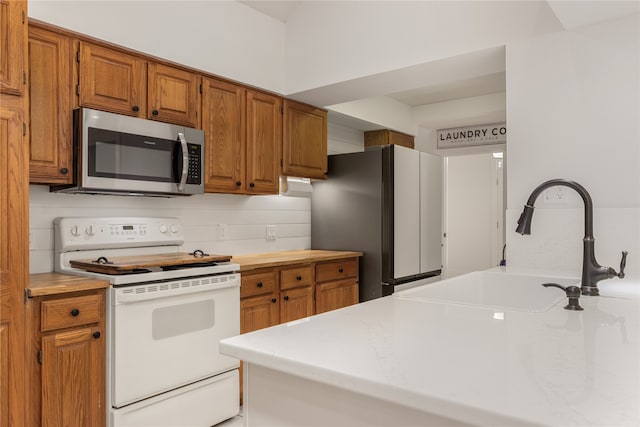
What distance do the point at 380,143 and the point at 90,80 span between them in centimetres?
326

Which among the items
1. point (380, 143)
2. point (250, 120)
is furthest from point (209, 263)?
point (380, 143)

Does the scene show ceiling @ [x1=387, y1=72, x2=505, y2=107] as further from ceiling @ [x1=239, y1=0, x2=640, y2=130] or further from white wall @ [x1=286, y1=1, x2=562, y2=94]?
white wall @ [x1=286, y1=1, x2=562, y2=94]

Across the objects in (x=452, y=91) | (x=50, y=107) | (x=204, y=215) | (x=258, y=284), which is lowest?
(x=258, y=284)

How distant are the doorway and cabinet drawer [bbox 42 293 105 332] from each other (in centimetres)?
485

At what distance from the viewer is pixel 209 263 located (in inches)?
103

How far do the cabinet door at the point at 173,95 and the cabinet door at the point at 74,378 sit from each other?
1314mm

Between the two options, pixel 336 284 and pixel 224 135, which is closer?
pixel 224 135

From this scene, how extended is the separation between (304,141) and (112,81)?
162 cm

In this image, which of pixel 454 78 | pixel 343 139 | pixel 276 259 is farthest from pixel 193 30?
pixel 343 139

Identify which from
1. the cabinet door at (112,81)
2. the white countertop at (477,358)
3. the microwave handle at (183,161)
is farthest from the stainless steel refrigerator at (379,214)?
the white countertop at (477,358)

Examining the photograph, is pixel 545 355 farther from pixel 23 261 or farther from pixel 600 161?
pixel 23 261

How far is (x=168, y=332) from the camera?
7.68 ft

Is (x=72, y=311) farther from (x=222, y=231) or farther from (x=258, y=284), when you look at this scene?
(x=222, y=231)

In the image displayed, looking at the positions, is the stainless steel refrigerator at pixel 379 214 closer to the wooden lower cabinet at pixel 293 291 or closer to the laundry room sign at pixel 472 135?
the wooden lower cabinet at pixel 293 291
